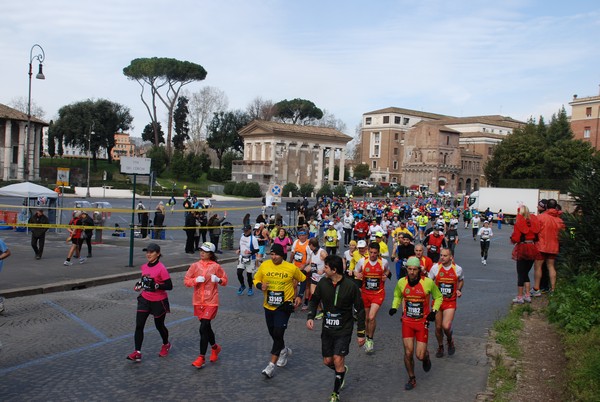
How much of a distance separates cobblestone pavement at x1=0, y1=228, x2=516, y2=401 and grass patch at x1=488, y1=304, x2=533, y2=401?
235mm

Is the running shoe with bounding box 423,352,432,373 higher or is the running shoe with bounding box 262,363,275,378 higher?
the running shoe with bounding box 423,352,432,373

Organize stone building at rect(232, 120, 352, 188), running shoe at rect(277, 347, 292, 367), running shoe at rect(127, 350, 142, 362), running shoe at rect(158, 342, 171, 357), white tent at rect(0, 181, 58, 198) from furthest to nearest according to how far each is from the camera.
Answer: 1. stone building at rect(232, 120, 352, 188)
2. white tent at rect(0, 181, 58, 198)
3. running shoe at rect(158, 342, 171, 357)
4. running shoe at rect(277, 347, 292, 367)
5. running shoe at rect(127, 350, 142, 362)

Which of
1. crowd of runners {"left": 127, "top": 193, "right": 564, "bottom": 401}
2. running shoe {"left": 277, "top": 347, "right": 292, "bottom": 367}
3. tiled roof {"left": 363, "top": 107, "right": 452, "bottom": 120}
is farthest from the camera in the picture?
tiled roof {"left": 363, "top": 107, "right": 452, "bottom": 120}

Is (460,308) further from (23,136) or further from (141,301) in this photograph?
(23,136)

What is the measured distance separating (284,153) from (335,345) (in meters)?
76.0

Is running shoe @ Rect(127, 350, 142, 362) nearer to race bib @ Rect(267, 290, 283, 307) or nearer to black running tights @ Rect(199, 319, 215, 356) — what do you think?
black running tights @ Rect(199, 319, 215, 356)

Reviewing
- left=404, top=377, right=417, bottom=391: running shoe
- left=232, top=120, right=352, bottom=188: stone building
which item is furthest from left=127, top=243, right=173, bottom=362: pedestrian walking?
left=232, top=120, right=352, bottom=188: stone building

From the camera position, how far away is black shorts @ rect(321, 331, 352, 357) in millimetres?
6578

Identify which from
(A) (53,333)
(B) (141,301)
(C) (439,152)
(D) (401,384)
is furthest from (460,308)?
(C) (439,152)

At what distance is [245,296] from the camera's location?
43.3ft

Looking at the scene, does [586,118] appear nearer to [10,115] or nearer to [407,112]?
[407,112]

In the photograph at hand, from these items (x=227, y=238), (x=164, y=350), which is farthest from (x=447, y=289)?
(x=227, y=238)

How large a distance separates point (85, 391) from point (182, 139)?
277 feet

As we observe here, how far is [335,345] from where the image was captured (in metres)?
6.64
